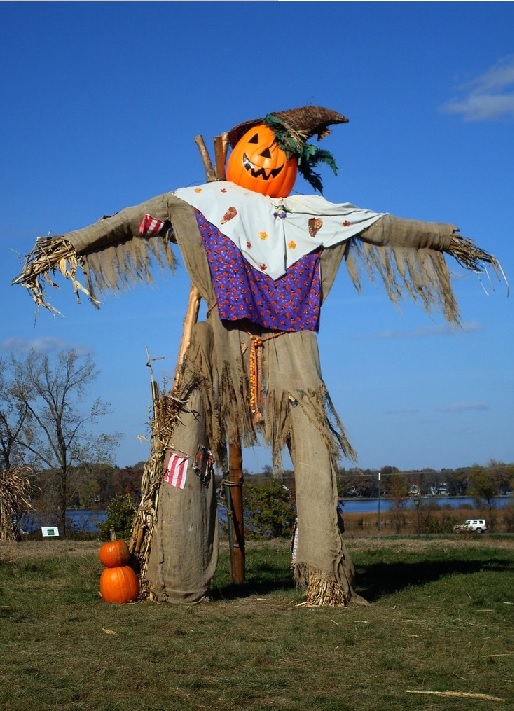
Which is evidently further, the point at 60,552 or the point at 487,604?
the point at 60,552

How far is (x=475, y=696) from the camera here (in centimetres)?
489

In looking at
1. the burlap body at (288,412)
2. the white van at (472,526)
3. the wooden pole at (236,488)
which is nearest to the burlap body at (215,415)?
the burlap body at (288,412)

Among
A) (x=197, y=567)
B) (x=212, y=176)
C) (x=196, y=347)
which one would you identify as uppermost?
(x=212, y=176)

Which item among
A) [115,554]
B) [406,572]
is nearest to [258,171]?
[115,554]

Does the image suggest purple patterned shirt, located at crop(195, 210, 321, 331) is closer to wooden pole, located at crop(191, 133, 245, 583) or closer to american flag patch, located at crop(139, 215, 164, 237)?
american flag patch, located at crop(139, 215, 164, 237)

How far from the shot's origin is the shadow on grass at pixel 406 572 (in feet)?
28.4

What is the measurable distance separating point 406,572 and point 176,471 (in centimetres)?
331

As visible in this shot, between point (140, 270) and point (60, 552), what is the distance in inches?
206

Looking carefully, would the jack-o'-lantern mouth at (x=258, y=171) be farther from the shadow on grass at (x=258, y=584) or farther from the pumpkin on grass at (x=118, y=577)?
the shadow on grass at (x=258, y=584)

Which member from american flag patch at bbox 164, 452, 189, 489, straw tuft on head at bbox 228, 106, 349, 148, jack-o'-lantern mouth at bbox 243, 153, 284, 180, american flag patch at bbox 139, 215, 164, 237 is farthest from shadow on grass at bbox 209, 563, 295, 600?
straw tuft on head at bbox 228, 106, 349, 148

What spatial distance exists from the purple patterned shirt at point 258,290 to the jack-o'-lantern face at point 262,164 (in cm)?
64

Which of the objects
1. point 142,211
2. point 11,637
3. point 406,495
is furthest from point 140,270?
point 406,495

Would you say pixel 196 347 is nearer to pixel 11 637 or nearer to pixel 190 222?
pixel 190 222

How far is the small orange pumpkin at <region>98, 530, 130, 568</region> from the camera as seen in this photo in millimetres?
7562
